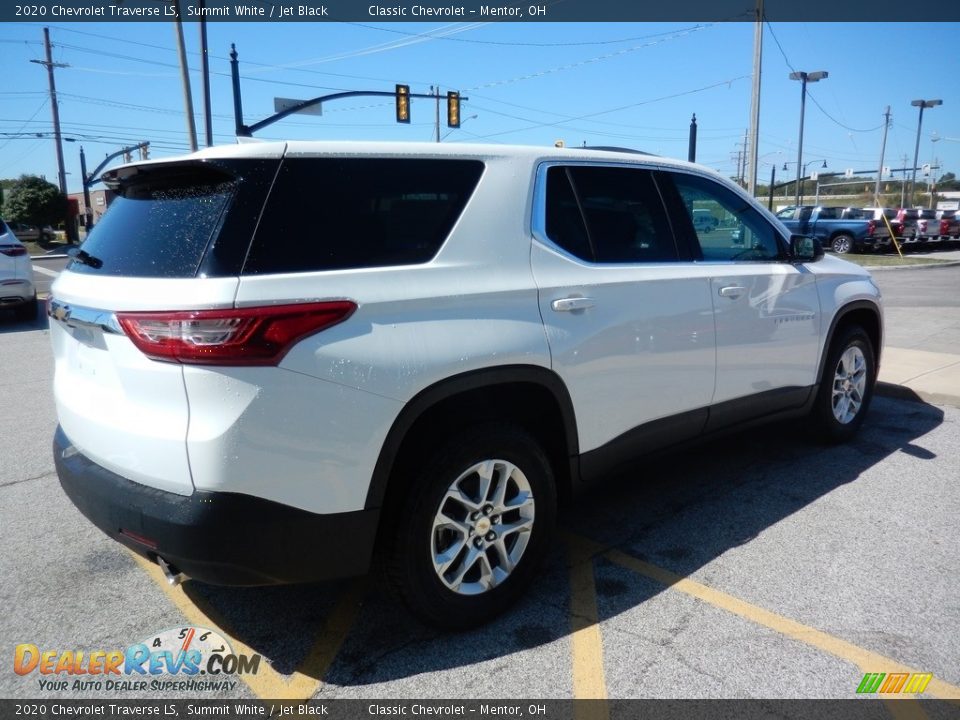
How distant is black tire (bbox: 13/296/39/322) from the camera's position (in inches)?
432

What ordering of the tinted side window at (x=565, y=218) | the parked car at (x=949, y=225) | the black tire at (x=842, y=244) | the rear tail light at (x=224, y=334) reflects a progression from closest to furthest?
the rear tail light at (x=224, y=334) < the tinted side window at (x=565, y=218) < the black tire at (x=842, y=244) < the parked car at (x=949, y=225)

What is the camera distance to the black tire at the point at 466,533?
2.59m

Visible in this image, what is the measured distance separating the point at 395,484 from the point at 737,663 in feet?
4.65

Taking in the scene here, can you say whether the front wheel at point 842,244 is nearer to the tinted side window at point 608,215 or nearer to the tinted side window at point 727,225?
the tinted side window at point 727,225

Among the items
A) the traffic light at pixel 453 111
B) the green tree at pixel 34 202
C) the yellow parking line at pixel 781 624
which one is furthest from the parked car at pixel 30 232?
the yellow parking line at pixel 781 624

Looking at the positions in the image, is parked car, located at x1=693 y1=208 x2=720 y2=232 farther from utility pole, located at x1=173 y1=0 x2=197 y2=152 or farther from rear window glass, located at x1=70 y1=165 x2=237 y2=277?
utility pole, located at x1=173 y1=0 x2=197 y2=152

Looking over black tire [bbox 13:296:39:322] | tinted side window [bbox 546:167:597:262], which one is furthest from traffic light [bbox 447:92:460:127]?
tinted side window [bbox 546:167:597:262]

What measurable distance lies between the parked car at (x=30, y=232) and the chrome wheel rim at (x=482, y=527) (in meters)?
46.2

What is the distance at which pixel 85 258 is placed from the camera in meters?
2.84

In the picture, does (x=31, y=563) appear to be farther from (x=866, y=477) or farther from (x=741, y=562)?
(x=866, y=477)

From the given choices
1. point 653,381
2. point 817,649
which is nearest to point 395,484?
point 653,381

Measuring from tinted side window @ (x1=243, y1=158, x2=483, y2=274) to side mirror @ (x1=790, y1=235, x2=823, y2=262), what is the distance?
2.40 meters

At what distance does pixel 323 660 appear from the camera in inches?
106

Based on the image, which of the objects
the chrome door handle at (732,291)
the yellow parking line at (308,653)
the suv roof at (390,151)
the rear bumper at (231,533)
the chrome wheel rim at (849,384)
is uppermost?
the suv roof at (390,151)
